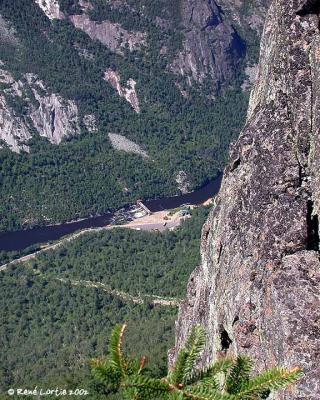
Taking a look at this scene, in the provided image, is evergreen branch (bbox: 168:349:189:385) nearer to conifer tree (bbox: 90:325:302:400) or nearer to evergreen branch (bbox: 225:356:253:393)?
conifer tree (bbox: 90:325:302:400)

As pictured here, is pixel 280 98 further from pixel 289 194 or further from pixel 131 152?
pixel 131 152

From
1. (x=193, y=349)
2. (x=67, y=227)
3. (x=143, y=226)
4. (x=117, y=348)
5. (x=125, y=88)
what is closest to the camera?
(x=117, y=348)

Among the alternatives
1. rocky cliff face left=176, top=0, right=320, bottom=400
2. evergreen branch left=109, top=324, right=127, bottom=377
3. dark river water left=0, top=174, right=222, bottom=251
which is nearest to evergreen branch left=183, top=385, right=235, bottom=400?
evergreen branch left=109, top=324, right=127, bottom=377

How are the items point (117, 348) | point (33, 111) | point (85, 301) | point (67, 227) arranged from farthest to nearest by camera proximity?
point (33, 111) → point (67, 227) → point (85, 301) → point (117, 348)

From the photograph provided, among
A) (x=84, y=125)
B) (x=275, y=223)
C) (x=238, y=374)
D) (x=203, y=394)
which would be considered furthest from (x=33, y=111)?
(x=203, y=394)

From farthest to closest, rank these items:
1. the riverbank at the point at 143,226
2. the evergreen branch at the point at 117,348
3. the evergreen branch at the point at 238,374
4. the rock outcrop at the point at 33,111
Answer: the rock outcrop at the point at 33,111 → the riverbank at the point at 143,226 → the evergreen branch at the point at 238,374 → the evergreen branch at the point at 117,348

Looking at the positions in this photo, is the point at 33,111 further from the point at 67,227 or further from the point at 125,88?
the point at 67,227

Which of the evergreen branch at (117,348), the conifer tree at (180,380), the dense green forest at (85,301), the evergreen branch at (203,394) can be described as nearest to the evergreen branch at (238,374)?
the conifer tree at (180,380)

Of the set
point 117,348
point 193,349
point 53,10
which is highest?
point 53,10

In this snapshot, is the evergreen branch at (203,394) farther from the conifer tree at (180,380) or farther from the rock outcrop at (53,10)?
the rock outcrop at (53,10)
